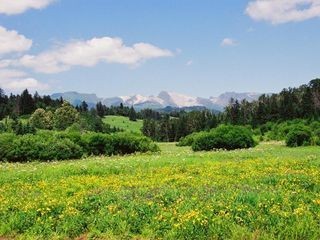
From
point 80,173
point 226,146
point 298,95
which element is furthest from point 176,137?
point 80,173

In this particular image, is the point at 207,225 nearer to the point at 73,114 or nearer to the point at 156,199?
the point at 156,199

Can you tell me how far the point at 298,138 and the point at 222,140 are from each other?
30.1ft

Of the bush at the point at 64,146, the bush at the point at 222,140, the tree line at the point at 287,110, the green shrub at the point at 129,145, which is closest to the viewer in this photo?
the bush at the point at 64,146

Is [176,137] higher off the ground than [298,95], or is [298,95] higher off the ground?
[298,95]

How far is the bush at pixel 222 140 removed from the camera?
52.1m

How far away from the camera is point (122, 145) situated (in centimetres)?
4831

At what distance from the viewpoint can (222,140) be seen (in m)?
52.2

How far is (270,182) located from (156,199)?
5.75 metres

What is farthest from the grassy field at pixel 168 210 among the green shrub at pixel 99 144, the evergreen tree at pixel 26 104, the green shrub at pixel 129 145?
the evergreen tree at pixel 26 104

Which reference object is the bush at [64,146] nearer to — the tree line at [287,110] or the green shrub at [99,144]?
the green shrub at [99,144]

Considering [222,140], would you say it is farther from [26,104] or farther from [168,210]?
[26,104]

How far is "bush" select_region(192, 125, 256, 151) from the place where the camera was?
52125mm

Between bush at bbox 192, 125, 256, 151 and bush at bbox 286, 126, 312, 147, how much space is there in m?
4.72

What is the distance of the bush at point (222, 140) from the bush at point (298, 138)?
4.72 meters
